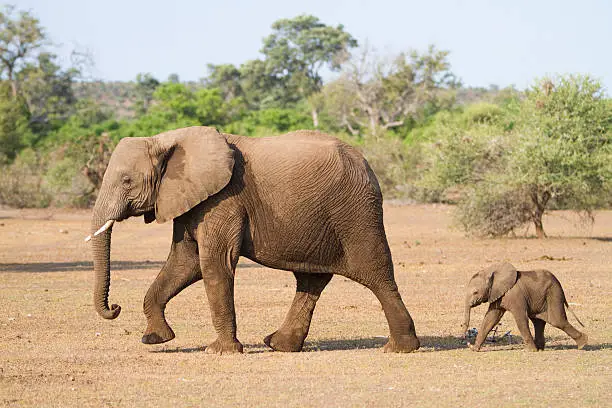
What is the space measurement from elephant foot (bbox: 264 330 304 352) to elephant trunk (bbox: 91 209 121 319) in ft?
5.51

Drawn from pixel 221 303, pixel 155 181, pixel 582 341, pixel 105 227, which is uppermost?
pixel 155 181

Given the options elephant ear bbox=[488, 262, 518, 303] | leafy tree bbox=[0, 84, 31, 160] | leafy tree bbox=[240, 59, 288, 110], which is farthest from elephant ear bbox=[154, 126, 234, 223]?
leafy tree bbox=[240, 59, 288, 110]

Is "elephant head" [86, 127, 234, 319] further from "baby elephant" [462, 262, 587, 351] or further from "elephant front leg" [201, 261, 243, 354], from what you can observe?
"baby elephant" [462, 262, 587, 351]

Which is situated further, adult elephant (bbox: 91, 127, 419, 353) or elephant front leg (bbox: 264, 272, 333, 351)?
elephant front leg (bbox: 264, 272, 333, 351)

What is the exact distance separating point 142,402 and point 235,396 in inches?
30.0

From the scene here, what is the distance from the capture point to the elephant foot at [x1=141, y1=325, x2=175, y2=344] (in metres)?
11.4

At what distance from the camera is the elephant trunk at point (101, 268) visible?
10820 mm

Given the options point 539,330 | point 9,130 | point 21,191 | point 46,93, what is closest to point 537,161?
point 539,330

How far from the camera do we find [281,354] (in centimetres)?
1112

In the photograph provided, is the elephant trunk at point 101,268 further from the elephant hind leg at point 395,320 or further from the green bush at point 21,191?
the green bush at point 21,191

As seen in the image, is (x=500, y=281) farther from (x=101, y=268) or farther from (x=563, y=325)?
(x=101, y=268)

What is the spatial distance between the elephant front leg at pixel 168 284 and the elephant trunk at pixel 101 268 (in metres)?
0.65

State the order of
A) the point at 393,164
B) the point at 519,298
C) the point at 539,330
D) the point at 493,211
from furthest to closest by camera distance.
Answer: the point at 393,164 < the point at 493,211 < the point at 539,330 < the point at 519,298

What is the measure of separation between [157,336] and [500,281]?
3632mm
